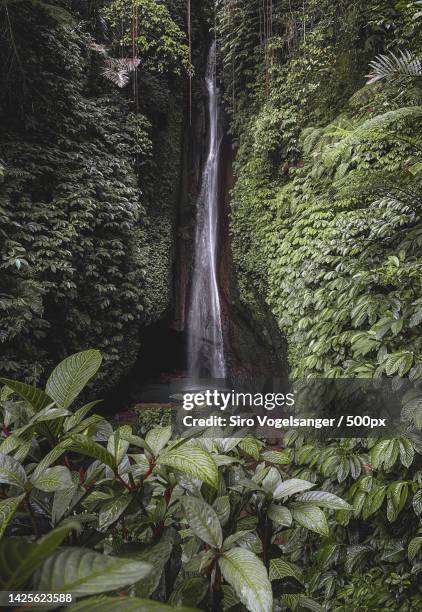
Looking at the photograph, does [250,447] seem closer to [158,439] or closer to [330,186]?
[158,439]

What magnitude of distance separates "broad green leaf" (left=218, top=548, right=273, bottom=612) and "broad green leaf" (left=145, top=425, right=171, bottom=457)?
0.25 meters

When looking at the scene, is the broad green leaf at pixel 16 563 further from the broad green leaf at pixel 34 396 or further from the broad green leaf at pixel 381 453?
the broad green leaf at pixel 381 453

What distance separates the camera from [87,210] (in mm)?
4445

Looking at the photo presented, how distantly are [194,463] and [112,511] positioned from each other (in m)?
0.19

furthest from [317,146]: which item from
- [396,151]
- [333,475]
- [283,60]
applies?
[333,475]

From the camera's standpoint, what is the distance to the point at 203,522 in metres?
0.63

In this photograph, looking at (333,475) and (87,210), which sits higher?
(87,210)

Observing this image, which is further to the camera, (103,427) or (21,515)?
(103,427)

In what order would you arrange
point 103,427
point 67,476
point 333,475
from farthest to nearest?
point 333,475 < point 103,427 < point 67,476

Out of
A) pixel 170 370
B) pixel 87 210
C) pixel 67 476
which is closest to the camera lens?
pixel 67 476

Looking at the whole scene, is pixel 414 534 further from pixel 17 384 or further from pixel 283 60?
pixel 283 60

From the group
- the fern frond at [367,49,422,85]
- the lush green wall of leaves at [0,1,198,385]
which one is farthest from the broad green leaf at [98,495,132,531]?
the lush green wall of leaves at [0,1,198,385]

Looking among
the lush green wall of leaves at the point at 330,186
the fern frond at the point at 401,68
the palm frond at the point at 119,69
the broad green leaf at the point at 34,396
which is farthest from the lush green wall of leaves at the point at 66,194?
the broad green leaf at the point at 34,396

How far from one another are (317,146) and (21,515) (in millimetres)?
3670
